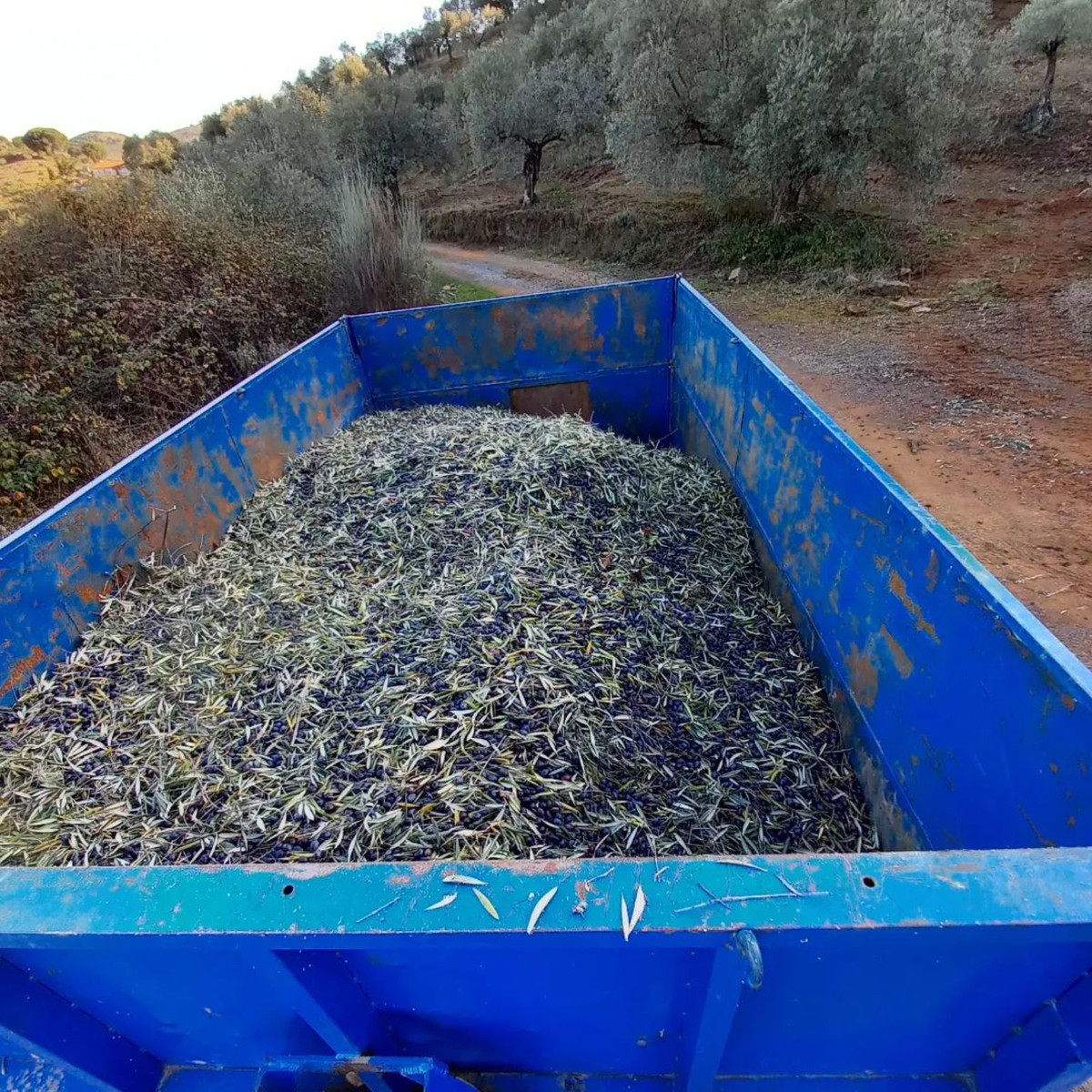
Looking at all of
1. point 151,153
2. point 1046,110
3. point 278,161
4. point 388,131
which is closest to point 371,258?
point 278,161

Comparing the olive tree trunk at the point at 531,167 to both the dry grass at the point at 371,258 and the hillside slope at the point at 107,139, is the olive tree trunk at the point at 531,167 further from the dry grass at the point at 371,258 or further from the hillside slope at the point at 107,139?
the hillside slope at the point at 107,139

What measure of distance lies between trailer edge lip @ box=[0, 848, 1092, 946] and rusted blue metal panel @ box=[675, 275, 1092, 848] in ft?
1.42

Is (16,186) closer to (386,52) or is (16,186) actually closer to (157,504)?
(157,504)

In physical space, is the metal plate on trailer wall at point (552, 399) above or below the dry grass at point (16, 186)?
below

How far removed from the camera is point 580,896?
1.00 meters

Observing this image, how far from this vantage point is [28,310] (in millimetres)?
6348

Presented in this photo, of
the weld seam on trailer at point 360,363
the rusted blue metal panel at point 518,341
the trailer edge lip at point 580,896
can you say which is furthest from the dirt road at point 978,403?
the weld seam on trailer at point 360,363

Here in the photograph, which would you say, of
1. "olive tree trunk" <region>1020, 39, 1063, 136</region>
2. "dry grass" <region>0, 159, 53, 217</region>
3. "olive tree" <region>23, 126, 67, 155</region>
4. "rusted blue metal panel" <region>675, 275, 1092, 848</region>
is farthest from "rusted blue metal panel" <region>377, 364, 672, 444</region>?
"olive tree" <region>23, 126, 67, 155</region>

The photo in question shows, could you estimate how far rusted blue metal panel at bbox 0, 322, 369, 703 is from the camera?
244 centimetres

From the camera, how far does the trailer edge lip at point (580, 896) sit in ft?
3.06

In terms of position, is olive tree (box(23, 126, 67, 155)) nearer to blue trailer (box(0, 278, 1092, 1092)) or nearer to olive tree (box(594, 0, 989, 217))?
olive tree (box(594, 0, 989, 217))

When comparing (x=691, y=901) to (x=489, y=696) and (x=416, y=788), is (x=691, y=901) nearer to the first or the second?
(x=416, y=788)

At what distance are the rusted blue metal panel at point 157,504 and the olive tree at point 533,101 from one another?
51.9 feet

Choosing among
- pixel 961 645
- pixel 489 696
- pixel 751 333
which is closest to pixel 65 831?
pixel 489 696
